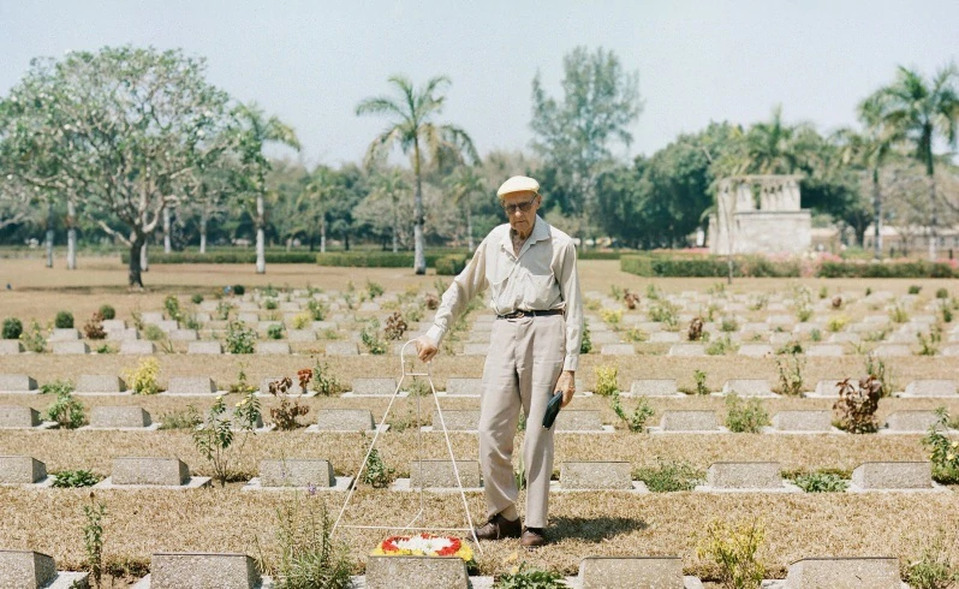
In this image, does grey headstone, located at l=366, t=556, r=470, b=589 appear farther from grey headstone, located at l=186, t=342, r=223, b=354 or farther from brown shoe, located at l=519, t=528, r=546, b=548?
grey headstone, located at l=186, t=342, r=223, b=354

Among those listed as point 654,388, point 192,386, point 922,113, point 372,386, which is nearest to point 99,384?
point 192,386

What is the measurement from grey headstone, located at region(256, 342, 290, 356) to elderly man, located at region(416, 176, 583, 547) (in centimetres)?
1040

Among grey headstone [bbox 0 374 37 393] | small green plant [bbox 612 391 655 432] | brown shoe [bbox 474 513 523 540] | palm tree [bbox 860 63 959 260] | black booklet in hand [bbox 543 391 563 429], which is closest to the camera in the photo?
black booklet in hand [bbox 543 391 563 429]

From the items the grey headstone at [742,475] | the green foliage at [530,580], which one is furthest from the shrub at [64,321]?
the green foliage at [530,580]

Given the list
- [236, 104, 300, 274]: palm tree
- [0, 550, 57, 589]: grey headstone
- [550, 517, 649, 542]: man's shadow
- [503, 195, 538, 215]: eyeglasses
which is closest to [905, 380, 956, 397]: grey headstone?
[550, 517, 649, 542]: man's shadow

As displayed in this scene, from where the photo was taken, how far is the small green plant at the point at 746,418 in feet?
31.6

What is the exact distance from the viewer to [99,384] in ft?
40.6

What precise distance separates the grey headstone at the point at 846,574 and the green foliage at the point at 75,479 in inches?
203

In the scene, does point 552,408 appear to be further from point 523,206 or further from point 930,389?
point 930,389

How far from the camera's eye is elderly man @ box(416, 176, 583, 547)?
18.2 ft

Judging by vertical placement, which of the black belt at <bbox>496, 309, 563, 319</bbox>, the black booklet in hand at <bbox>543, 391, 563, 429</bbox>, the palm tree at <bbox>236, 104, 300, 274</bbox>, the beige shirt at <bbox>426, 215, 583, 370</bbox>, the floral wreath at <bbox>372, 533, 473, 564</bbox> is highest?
the palm tree at <bbox>236, 104, 300, 274</bbox>

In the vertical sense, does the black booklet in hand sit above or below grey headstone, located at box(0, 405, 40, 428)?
above

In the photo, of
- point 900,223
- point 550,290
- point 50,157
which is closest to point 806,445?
point 550,290

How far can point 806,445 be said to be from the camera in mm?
8844
